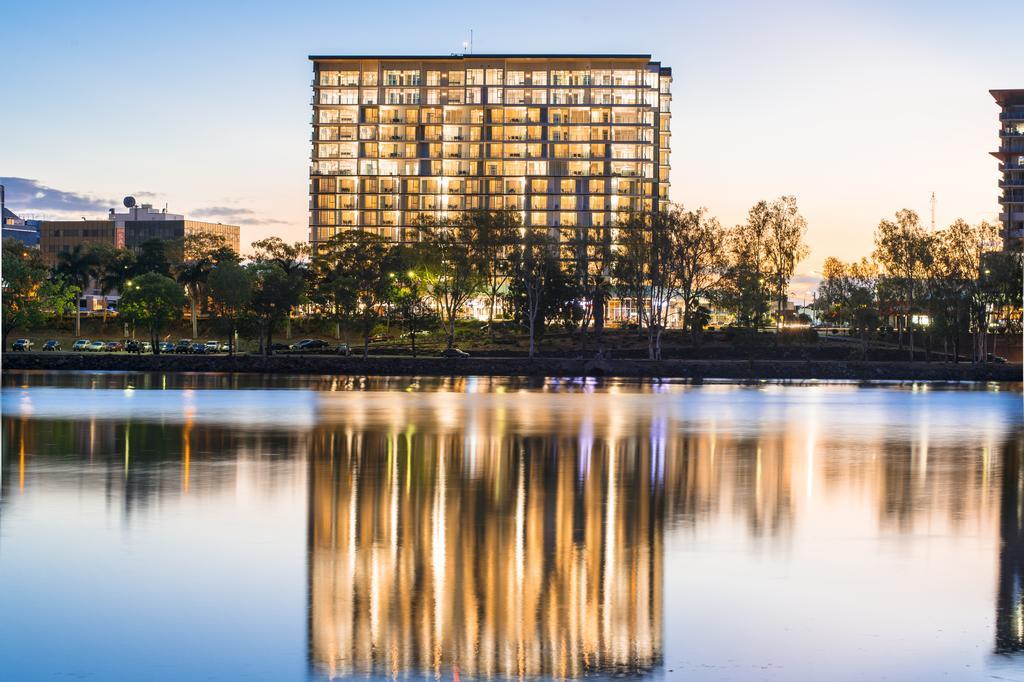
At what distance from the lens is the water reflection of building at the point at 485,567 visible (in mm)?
15492

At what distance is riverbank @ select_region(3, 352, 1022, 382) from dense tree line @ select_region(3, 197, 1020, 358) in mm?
7104

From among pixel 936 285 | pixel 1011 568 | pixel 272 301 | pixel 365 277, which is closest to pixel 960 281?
pixel 936 285

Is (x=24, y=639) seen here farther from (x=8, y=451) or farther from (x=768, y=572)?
(x=8, y=451)

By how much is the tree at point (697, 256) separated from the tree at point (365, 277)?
107ft

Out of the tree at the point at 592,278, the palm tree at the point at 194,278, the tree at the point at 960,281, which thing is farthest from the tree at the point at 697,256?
the palm tree at the point at 194,278

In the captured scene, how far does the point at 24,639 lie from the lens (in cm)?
1592

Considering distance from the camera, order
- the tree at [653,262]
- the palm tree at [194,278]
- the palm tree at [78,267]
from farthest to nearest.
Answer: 1. the palm tree at [78,267]
2. the palm tree at [194,278]
3. the tree at [653,262]

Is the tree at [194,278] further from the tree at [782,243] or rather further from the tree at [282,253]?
the tree at [782,243]

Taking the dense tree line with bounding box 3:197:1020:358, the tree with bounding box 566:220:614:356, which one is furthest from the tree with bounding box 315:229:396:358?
the tree with bounding box 566:220:614:356

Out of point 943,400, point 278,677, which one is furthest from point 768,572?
point 943,400

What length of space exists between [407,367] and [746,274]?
4037cm

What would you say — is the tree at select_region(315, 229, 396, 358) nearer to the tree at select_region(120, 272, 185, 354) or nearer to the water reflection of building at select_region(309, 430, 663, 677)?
Result: the tree at select_region(120, 272, 185, 354)

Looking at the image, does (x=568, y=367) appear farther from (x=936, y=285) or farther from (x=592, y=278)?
(x=936, y=285)

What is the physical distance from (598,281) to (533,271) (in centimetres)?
900
